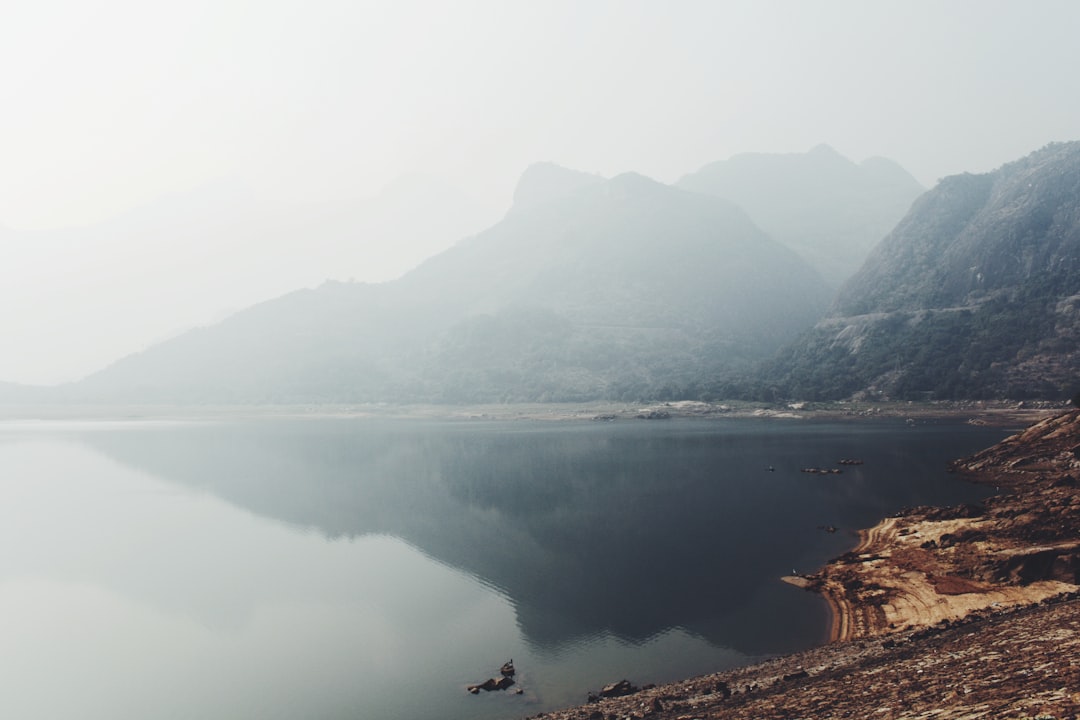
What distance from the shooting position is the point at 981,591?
31.3 metres

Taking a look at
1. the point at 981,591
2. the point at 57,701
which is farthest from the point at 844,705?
the point at 57,701

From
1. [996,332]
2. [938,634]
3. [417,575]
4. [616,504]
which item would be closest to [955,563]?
[938,634]

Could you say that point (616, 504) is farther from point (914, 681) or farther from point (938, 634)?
point (914, 681)

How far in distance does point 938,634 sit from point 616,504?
38.9 meters

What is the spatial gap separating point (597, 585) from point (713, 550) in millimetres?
10924

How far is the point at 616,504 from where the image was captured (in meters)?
62.9

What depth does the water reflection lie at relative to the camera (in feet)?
112

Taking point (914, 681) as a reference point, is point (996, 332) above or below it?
above

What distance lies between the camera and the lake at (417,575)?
89.9 feet

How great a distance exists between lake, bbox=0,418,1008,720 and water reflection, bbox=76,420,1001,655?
28 cm

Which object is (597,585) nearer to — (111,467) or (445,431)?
(111,467)

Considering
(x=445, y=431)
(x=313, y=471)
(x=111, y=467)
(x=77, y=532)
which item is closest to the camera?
(x=77, y=532)

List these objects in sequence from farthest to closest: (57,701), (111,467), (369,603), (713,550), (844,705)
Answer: (111,467) < (713,550) < (369,603) < (57,701) < (844,705)

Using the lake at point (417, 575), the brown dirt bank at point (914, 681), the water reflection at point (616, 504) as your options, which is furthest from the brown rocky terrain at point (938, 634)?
the water reflection at point (616, 504)
